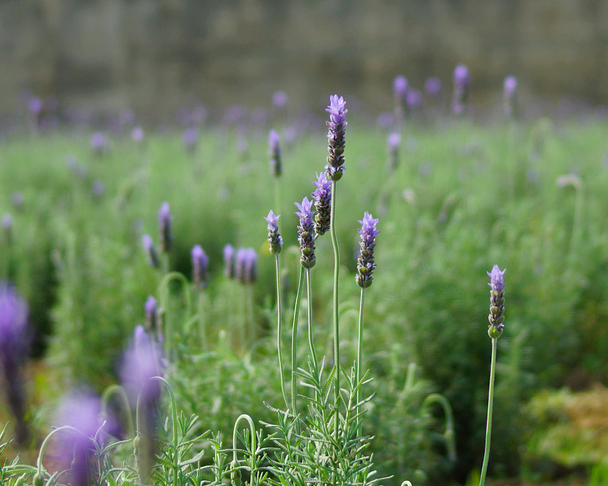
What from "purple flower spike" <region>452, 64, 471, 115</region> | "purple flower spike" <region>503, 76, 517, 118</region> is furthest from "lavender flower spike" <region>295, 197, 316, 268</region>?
"purple flower spike" <region>503, 76, 517, 118</region>

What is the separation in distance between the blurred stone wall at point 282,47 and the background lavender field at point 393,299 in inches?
304

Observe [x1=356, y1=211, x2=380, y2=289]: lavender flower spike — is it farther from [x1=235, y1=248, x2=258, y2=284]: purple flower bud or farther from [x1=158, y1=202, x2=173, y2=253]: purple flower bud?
[x1=158, y1=202, x2=173, y2=253]: purple flower bud

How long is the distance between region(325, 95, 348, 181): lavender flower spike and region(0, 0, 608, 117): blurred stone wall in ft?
35.8

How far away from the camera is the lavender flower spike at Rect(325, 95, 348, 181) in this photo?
1.05 meters

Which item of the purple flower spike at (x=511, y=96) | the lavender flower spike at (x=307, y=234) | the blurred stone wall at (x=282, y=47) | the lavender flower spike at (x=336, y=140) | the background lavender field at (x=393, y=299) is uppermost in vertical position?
the blurred stone wall at (x=282, y=47)

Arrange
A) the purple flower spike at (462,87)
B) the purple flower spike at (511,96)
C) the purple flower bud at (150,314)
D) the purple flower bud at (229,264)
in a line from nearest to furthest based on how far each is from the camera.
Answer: the purple flower bud at (150,314), the purple flower bud at (229,264), the purple flower spike at (462,87), the purple flower spike at (511,96)

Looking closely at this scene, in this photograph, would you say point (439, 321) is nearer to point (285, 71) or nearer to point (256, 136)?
point (256, 136)

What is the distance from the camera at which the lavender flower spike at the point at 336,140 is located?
105 centimetres

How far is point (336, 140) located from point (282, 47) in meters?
11.3

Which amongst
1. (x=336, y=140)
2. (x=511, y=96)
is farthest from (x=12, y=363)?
(x=511, y=96)

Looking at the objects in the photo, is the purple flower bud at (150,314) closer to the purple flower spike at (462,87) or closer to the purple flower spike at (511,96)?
the purple flower spike at (462,87)

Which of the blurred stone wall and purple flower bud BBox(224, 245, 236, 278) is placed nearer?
purple flower bud BBox(224, 245, 236, 278)

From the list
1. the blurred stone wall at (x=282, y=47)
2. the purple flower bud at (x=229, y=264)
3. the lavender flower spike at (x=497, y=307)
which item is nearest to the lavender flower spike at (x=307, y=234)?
the lavender flower spike at (x=497, y=307)

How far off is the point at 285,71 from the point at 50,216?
842 cm
